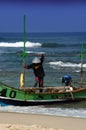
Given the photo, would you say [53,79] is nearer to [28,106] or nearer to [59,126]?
[28,106]

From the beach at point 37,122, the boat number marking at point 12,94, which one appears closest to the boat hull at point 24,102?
the boat number marking at point 12,94

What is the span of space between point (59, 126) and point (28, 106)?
5034 millimetres

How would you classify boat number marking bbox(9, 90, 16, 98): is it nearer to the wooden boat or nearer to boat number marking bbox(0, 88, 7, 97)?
the wooden boat

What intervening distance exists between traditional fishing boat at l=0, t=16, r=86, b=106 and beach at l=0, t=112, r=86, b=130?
12.7 ft

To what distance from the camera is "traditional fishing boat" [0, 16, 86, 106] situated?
13.5 meters

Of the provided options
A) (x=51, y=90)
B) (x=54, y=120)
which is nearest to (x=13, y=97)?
(x=51, y=90)

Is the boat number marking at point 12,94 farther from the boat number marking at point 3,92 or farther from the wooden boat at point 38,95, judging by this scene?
the boat number marking at point 3,92

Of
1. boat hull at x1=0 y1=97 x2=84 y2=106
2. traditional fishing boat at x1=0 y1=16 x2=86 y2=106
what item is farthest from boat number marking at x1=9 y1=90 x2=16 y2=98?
boat hull at x1=0 y1=97 x2=84 y2=106

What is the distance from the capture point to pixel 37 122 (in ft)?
29.2

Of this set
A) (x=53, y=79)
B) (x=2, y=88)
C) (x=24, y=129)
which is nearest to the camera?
(x=24, y=129)

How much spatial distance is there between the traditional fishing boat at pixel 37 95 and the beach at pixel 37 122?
3872 millimetres

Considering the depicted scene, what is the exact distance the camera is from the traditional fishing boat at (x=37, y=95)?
44.4 ft

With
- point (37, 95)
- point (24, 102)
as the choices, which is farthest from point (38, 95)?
point (24, 102)

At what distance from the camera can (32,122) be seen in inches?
351
